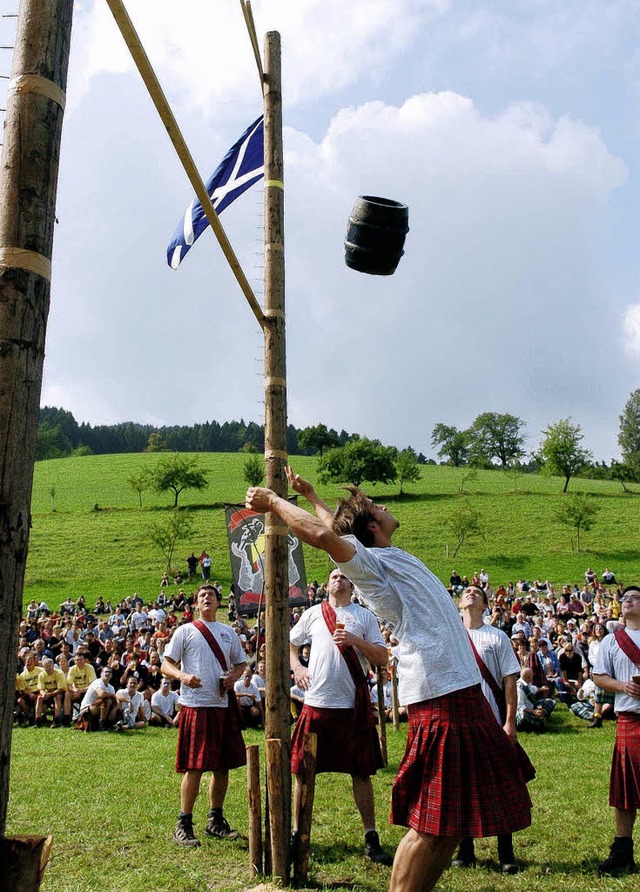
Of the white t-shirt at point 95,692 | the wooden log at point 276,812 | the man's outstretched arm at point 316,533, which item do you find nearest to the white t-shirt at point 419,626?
the man's outstretched arm at point 316,533

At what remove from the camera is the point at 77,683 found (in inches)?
532

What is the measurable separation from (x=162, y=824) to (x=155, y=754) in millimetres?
4162

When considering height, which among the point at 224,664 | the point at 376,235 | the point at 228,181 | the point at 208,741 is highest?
the point at 228,181

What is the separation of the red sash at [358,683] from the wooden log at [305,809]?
0.74m

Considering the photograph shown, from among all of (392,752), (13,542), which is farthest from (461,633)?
(392,752)

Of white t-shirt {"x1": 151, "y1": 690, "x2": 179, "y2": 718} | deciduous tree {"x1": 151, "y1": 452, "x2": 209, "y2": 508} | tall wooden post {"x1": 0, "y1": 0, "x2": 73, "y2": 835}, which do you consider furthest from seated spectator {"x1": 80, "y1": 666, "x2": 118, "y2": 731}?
deciduous tree {"x1": 151, "y1": 452, "x2": 209, "y2": 508}

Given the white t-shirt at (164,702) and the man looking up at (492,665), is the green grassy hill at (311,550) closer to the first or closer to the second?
the white t-shirt at (164,702)

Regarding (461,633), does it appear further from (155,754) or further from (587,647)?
(587,647)

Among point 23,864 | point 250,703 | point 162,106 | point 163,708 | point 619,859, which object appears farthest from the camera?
point 163,708

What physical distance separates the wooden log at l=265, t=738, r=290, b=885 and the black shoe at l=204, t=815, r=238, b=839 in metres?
0.99

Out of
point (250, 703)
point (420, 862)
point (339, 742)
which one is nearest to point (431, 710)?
point (420, 862)

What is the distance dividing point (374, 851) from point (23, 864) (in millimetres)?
3287

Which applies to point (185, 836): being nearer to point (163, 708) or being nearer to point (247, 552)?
point (247, 552)

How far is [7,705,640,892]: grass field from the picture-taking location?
4277 mm
